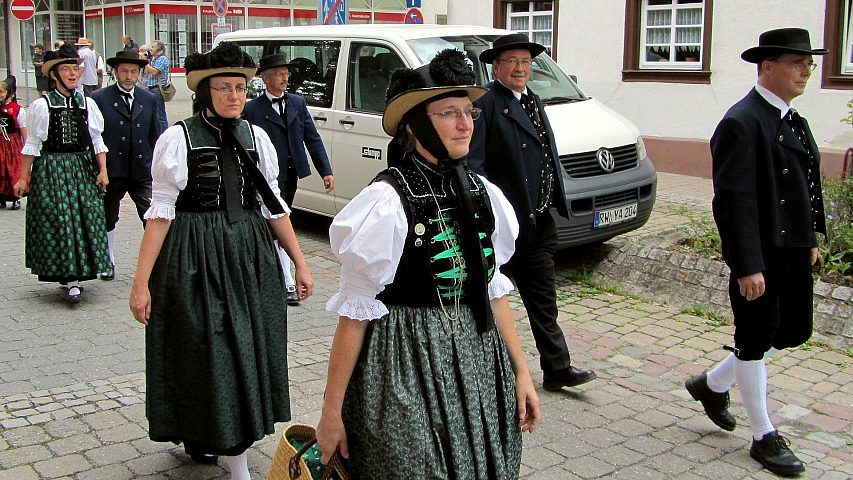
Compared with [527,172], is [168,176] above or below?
above

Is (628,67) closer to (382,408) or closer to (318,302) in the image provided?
(318,302)

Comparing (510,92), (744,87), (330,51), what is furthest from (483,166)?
(744,87)

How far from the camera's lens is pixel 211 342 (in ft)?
13.3

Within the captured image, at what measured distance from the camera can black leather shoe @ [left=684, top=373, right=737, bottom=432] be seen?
5020mm

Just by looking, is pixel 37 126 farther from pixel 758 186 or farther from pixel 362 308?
pixel 362 308

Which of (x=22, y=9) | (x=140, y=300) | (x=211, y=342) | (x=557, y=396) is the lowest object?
(x=557, y=396)

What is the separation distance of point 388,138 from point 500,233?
18.9 feet

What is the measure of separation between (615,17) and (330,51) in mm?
5549

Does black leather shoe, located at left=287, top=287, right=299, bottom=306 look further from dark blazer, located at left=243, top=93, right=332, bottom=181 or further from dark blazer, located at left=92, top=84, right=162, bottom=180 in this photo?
dark blazer, located at left=92, top=84, right=162, bottom=180

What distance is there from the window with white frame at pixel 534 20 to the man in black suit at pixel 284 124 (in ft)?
25.2

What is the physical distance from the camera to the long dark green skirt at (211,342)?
4.08 m

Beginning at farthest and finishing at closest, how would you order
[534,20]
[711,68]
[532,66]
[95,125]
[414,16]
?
[534,20], [414,16], [711,68], [532,66], [95,125]

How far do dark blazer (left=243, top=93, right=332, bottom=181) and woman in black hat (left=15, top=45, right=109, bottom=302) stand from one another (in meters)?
1.21

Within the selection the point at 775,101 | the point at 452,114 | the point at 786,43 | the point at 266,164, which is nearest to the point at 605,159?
the point at 775,101
